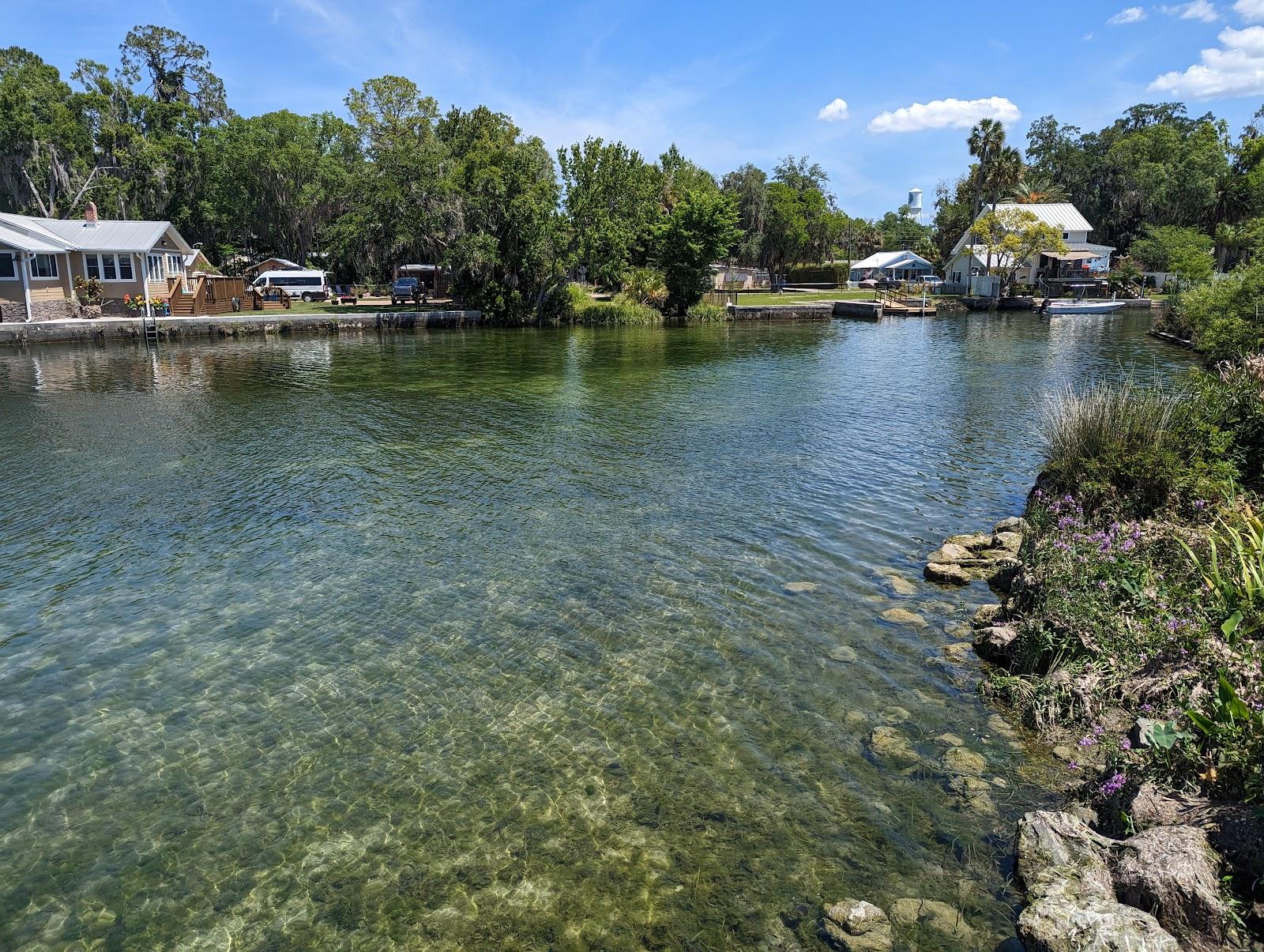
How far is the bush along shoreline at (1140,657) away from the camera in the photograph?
493 centimetres

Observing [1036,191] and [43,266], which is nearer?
[43,266]

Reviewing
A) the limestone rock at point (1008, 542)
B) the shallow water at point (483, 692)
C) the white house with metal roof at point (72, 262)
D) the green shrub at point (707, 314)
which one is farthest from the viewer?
the green shrub at point (707, 314)

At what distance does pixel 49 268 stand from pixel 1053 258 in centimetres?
8331

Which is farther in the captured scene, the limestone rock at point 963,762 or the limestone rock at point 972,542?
the limestone rock at point 972,542

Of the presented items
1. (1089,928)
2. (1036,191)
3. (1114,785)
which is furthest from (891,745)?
(1036,191)

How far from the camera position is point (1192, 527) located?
9.62 meters

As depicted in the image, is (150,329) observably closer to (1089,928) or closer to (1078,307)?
(1089,928)

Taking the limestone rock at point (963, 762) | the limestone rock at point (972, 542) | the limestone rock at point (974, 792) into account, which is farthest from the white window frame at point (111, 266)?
the limestone rock at point (974, 792)

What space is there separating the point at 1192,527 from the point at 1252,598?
2921 millimetres

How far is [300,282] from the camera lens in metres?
60.0

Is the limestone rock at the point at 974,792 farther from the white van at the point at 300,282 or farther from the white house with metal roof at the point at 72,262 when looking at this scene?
the white van at the point at 300,282

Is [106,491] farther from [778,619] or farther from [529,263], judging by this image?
[529,263]

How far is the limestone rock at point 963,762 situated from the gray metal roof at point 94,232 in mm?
51974

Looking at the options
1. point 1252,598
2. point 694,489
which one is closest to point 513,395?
point 694,489
